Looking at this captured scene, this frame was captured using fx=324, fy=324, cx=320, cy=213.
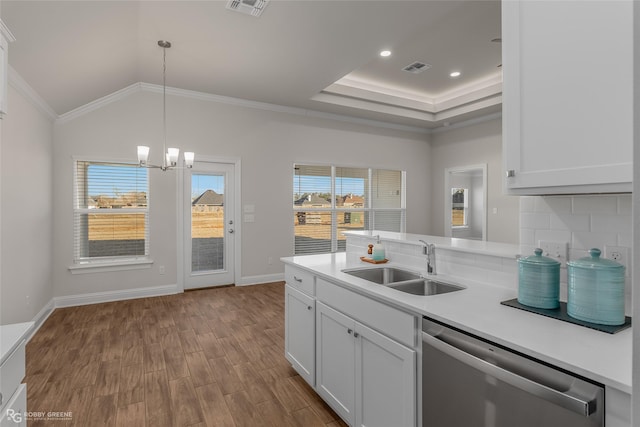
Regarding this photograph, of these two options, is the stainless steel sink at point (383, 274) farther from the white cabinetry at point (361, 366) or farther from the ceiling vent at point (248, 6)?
the ceiling vent at point (248, 6)

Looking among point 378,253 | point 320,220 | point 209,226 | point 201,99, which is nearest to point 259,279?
point 209,226

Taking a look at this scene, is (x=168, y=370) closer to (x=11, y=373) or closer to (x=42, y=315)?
(x=11, y=373)

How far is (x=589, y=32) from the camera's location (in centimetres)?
116

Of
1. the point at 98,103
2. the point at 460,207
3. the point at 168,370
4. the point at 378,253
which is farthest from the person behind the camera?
the point at 460,207

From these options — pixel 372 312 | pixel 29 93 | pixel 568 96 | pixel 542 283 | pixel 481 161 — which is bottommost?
pixel 372 312

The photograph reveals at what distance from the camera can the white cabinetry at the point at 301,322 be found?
7.23ft

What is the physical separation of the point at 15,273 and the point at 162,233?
1867mm

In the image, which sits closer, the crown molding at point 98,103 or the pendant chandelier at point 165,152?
the pendant chandelier at point 165,152

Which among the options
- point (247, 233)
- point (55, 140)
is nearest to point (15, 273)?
point (55, 140)

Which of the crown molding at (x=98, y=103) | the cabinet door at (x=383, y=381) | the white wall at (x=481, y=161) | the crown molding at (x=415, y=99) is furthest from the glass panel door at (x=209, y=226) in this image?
the white wall at (x=481, y=161)

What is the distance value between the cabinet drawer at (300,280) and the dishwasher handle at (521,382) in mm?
1034

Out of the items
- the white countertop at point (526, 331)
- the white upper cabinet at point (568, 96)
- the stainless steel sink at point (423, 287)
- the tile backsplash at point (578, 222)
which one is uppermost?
the white upper cabinet at point (568, 96)

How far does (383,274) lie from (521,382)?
136 centimetres

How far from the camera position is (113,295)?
177 inches
